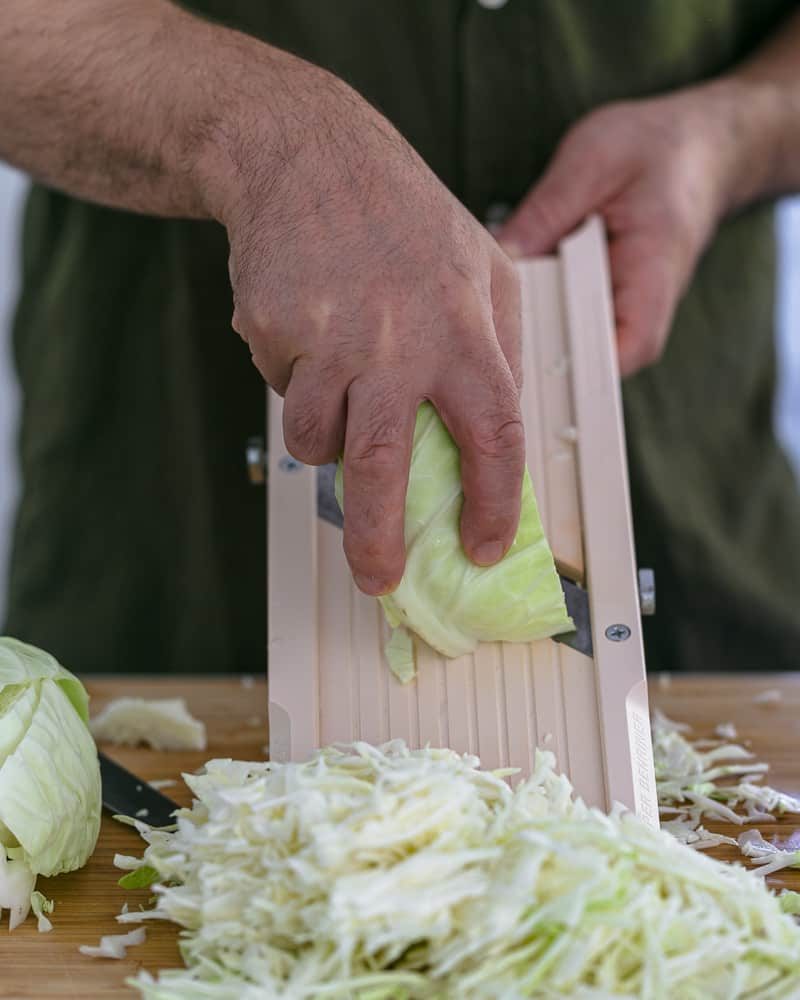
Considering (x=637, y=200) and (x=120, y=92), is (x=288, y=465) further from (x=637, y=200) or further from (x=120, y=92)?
(x=637, y=200)

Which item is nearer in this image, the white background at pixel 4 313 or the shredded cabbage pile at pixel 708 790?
the shredded cabbage pile at pixel 708 790

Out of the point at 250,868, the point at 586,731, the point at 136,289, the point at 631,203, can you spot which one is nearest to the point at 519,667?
the point at 586,731

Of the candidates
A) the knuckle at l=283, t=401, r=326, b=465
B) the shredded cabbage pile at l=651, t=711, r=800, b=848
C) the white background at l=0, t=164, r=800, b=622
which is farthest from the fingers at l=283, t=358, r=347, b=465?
the white background at l=0, t=164, r=800, b=622

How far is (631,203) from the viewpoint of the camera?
2.44 meters

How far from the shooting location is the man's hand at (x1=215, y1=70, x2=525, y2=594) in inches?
58.8

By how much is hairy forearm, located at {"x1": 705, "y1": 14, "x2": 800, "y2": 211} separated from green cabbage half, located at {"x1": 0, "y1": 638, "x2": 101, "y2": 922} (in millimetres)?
1744

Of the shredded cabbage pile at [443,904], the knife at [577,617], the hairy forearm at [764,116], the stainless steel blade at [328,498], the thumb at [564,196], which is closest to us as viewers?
the shredded cabbage pile at [443,904]

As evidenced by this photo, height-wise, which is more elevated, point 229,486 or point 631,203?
point 631,203

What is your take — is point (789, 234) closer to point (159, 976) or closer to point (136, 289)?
point (136, 289)

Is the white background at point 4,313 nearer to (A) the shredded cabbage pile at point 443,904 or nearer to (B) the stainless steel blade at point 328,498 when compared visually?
(B) the stainless steel blade at point 328,498

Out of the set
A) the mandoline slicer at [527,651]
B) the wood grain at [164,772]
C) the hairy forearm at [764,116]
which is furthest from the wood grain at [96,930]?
the hairy forearm at [764,116]

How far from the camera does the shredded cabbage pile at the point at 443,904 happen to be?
4.09 ft

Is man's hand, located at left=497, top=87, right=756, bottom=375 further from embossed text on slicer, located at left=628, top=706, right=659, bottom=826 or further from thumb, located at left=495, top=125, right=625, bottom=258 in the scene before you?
embossed text on slicer, located at left=628, top=706, right=659, bottom=826

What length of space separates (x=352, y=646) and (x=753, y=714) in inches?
31.5
